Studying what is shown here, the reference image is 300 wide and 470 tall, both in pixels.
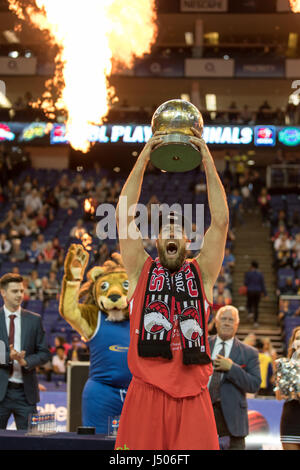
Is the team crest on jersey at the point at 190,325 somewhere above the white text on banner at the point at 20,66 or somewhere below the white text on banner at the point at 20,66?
below

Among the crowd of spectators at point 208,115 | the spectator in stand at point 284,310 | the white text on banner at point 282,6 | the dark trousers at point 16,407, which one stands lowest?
the dark trousers at point 16,407

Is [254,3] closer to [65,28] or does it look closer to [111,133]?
[111,133]

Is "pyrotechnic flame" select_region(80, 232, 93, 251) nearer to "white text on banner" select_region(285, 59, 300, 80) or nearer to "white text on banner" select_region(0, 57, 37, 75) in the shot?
"white text on banner" select_region(0, 57, 37, 75)

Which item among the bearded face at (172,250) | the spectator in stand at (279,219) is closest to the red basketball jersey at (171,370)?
the bearded face at (172,250)

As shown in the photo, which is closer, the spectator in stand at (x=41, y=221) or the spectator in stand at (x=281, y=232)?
the spectator in stand at (x=281, y=232)

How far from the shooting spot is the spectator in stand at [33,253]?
15.5m

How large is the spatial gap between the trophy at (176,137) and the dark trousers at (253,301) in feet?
36.7

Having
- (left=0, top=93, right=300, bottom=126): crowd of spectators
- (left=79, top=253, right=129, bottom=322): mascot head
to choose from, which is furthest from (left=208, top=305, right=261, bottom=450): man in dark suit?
(left=0, top=93, right=300, bottom=126): crowd of spectators

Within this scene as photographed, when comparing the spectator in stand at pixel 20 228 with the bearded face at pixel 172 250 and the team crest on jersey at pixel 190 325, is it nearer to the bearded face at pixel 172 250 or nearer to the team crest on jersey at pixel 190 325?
the bearded face at pixel 172 250

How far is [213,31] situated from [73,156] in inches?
254

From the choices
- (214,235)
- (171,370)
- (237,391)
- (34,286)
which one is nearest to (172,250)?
(214,235)

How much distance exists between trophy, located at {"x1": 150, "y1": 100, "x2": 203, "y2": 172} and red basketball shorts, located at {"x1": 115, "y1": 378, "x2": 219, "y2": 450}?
1.22m

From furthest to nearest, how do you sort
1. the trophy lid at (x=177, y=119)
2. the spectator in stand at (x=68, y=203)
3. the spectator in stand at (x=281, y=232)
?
the spectator in stand at (x=68, y=203) → the spectator in stand at (x=281, y=232) → the trophy lid at (x=177, y=119)

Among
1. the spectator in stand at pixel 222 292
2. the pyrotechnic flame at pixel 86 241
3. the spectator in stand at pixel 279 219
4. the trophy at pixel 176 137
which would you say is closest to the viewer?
the trophy at pixel 176 137
